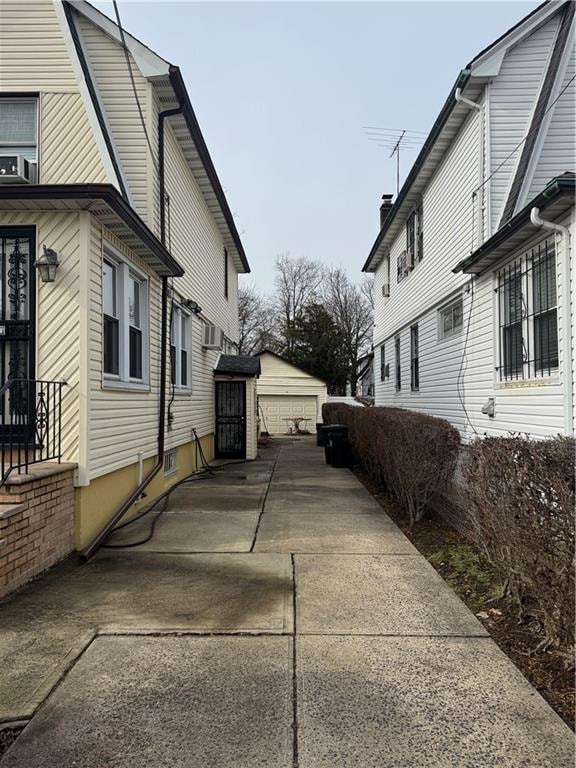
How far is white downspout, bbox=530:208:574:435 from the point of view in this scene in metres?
5.31

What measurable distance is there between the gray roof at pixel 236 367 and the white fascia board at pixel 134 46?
7.27 metres

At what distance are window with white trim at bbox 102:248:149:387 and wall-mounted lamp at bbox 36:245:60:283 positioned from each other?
2.30 feet

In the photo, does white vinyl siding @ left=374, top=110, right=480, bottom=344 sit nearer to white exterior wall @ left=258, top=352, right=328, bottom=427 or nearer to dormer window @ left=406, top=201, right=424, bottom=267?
dormer window @ left=406, top=201, right=424, bottom=267

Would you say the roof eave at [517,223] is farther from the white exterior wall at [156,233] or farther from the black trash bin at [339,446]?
the black trash bin at [339,446]

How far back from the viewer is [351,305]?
44.6 m

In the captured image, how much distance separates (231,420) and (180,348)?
4467 mm

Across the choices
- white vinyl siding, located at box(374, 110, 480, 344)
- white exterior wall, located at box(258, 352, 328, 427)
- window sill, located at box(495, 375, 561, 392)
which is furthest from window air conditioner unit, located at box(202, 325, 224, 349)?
white exterior wall, located at box(258, 352, 328, 427)

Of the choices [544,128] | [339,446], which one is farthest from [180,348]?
[544,128]

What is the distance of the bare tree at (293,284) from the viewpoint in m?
44.1

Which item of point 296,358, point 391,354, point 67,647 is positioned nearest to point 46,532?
point 67,647

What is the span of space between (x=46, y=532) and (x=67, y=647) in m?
1.62

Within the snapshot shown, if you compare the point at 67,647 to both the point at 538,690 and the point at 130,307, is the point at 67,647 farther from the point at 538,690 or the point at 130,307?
the point at 130,307

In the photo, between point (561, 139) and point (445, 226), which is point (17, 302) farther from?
point (561, 139)

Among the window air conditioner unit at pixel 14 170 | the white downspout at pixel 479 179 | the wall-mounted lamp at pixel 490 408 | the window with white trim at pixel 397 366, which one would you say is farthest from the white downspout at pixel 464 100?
the window with white trim at pixel 397 366
